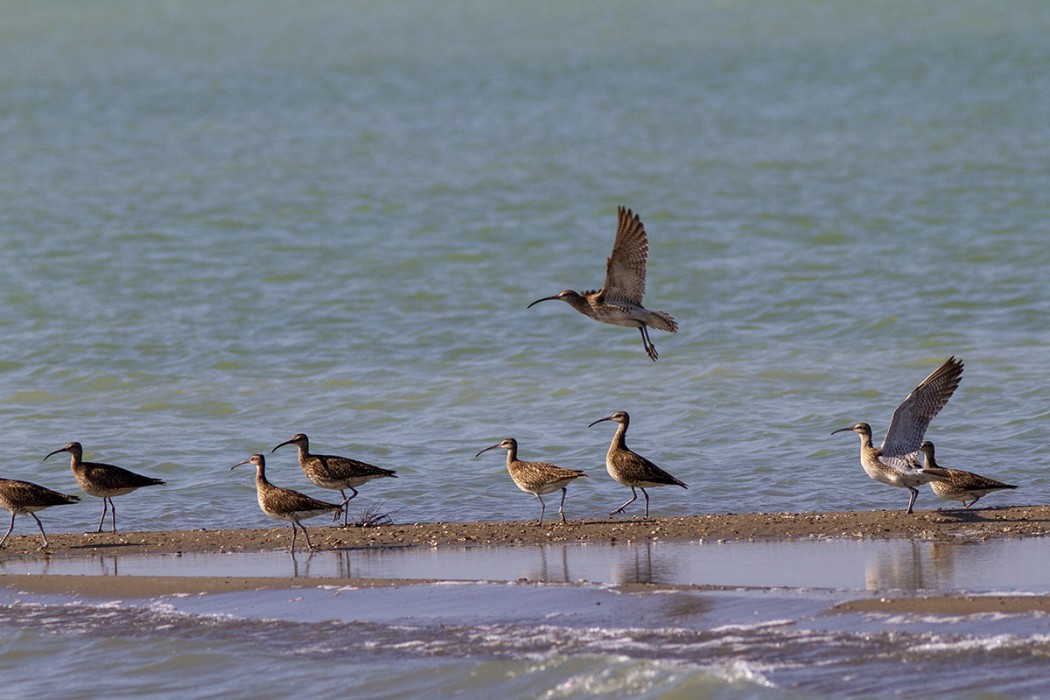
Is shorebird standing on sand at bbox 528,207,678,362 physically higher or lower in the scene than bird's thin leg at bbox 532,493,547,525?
higher

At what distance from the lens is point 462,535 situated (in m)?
10.8

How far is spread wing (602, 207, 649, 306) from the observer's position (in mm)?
11430

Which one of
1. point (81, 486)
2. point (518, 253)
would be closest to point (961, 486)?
point (81, 486)

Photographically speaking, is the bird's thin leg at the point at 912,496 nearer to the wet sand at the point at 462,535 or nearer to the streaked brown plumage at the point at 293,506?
the wet sand at the point at 462,535

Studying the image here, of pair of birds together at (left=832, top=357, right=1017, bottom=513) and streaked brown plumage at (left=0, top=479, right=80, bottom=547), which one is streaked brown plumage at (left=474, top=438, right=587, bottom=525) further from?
streaked brown plumage at (left=0, top=479, right=80, bottom=547)

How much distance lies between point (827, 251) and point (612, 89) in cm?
1567

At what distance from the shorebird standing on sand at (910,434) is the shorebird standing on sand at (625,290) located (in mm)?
1925

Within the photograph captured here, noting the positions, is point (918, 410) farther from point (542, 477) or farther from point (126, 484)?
point (126, 484)

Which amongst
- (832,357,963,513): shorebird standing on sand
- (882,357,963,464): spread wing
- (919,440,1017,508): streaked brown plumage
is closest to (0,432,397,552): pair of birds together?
(832,357,963,513): shorebird standing on sand

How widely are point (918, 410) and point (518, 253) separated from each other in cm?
1385

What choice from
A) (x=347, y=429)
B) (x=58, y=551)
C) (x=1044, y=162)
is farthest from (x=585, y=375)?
(x=1044, y=162)

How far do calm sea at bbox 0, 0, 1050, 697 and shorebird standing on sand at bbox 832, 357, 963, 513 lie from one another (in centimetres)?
63

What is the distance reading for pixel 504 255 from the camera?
970 inches

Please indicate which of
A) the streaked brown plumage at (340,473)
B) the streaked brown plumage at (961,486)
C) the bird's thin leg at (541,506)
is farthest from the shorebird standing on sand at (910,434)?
the streaked brown plumage at (340,473)
